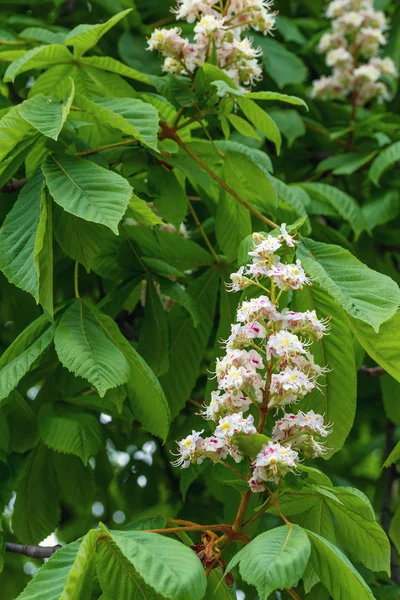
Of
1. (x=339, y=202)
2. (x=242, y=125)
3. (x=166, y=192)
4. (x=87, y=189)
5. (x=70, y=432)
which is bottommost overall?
(x=70, y=432)

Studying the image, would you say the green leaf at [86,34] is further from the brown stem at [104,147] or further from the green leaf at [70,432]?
the green leaf at [70,432]

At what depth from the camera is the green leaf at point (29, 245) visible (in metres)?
1.68

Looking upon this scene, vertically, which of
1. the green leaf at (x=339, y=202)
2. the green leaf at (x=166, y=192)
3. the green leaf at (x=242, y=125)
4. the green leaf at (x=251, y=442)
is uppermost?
the green leaf at (x=242, y=125)

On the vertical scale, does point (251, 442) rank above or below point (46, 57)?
below

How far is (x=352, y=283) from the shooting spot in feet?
5.57

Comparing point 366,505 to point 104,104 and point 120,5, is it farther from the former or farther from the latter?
point 120,5

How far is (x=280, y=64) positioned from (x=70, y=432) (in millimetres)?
1817

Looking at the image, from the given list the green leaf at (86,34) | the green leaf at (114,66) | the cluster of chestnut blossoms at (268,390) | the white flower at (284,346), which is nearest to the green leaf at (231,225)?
the green leaf at (114,66)

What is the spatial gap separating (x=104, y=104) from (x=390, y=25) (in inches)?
98.1

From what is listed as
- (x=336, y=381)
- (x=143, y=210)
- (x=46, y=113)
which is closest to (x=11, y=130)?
(x=46, y=113)

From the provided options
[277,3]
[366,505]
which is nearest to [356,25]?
[277,3]

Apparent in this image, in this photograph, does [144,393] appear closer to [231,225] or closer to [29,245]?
[29,245]

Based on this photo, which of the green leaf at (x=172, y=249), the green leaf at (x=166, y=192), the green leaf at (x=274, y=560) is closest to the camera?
the green leaf at (x=274, y=560)

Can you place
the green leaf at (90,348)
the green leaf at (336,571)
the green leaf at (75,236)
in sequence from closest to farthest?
the green leaf at (336,571) → the green leaf at (90,348) → the green leaf at (75,236)
